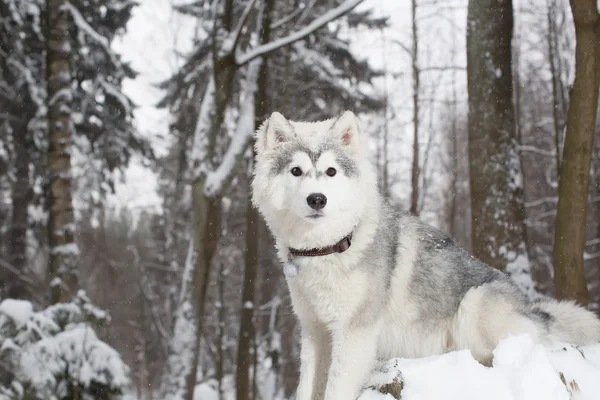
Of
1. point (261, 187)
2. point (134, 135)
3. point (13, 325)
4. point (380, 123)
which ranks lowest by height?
point (13, 325)

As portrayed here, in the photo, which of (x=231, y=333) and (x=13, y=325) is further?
(x=231, y=333)

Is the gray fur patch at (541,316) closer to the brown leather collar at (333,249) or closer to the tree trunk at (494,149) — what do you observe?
the brown leather collar at (333,249)

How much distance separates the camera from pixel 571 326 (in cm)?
365

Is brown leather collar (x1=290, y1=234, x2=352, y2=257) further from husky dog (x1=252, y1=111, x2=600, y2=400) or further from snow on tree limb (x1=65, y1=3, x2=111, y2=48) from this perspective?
snow on tree limb (x1=65, y1=3, x2=111, y2=48)

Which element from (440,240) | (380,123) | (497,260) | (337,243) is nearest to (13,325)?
(337,243)

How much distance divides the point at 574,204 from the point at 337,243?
3.06 meters

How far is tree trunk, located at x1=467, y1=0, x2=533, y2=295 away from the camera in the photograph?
568 cm

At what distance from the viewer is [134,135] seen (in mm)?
10508

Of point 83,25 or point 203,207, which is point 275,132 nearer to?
point 203,207

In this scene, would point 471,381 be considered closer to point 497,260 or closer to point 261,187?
point 261,187

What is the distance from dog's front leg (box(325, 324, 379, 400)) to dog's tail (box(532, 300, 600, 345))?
127 cm

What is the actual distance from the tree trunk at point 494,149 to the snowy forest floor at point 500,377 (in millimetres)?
2452

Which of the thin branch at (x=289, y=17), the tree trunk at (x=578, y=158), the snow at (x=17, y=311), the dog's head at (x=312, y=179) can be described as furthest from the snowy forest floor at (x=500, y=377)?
the thin branch at (x=289, y=17)

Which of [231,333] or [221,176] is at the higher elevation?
[221,176]
